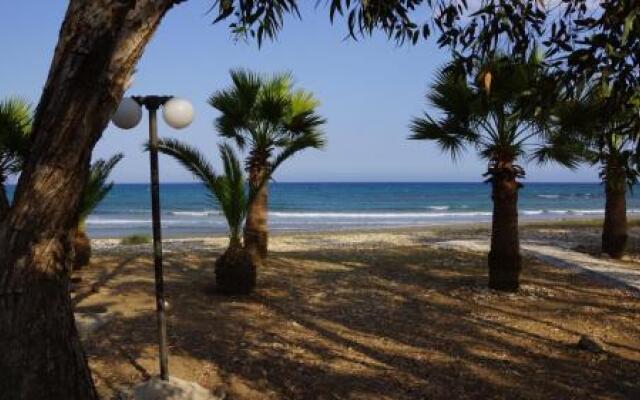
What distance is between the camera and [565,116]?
907 centimetres

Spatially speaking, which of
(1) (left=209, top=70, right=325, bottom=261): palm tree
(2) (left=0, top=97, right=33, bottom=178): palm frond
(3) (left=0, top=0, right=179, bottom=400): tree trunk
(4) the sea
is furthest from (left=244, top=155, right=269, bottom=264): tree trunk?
(4) the sea

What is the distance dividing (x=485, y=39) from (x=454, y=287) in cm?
595

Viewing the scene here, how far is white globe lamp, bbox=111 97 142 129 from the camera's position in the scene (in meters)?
5.45

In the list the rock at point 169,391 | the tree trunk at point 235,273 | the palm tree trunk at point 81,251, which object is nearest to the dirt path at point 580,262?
the tree trunk at point 235,273

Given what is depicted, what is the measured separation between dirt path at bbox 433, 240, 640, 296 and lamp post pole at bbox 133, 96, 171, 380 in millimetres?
7078

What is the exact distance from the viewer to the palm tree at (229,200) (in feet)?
29.3

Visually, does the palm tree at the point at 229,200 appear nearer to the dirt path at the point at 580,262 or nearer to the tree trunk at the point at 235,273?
the tree trunk at the point at 235,273

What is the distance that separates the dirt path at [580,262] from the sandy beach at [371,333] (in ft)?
1.08

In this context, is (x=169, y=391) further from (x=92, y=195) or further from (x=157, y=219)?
Answer: (x=92, y=195)

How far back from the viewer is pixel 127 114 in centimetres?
546

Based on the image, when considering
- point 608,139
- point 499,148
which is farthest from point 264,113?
point 608,139

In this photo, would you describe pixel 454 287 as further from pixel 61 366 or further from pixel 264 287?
pixel 61 366

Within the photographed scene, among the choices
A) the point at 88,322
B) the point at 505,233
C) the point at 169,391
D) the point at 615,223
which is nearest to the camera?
the point at 169,391

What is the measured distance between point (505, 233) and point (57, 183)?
735cm
